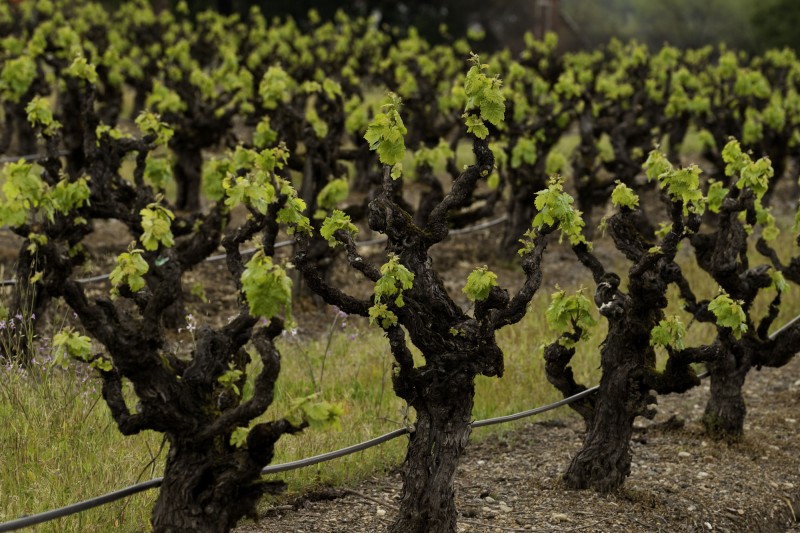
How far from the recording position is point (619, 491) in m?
6.58

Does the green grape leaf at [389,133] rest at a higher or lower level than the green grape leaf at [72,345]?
higher

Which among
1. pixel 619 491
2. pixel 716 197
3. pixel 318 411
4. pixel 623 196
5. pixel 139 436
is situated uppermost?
pixel 716 197

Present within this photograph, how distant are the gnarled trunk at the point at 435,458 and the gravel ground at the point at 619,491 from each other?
12.8 inches

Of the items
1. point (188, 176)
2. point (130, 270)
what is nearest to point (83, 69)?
point (188, 176)

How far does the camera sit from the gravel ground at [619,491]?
613 centimetres

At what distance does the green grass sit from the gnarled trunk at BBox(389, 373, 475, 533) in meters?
0.25

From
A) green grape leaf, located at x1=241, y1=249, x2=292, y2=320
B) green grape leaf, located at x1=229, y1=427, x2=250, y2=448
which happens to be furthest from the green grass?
green grape leaf, located at x1=241, y1=249, x2=292, y2=320

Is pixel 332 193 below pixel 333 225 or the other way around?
the other way around

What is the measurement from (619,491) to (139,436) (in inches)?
122

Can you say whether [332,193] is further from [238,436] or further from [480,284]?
[238,436]

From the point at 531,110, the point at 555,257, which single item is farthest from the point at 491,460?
the point at 531,110

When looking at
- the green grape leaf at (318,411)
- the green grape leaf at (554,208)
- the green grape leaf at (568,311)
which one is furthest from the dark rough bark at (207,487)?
the green grape leaf at (568,311)

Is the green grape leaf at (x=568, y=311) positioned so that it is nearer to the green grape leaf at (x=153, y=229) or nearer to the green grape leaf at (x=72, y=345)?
the green grape leaf at (x=153, y=229)

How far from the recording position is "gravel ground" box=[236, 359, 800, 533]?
6133 millimetres
